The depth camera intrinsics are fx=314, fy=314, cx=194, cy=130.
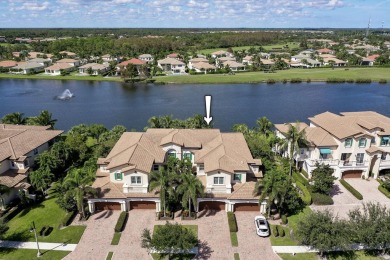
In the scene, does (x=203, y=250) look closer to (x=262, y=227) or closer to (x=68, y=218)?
(x=262, y=227)

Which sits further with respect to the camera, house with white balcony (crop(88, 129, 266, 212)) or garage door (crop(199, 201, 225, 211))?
garage door (crop(199, 201, 225, 211))

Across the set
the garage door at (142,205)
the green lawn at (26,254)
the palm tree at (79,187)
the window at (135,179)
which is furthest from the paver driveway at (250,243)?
the green lawn at (26,254)

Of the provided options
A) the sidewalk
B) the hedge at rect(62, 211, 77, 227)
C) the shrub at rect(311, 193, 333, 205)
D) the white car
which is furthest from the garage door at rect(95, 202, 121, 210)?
the shrub at rect(311, 193, 333, 205)

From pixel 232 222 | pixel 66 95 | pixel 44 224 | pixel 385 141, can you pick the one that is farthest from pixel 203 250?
pixel 66 95

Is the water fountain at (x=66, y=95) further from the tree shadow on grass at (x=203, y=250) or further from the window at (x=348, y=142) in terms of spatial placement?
the window at (x=348, y=142)

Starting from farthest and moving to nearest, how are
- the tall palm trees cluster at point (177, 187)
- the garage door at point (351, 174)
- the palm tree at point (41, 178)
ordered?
1. the garage door at point (351, 174)
2. the palm tree at point (41, 178)
3. the tall palm trees cluster at point (177, 187)

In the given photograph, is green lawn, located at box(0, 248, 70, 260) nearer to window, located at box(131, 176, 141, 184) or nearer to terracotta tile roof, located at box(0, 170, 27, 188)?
window, located at box(131, 176, 141, 184)

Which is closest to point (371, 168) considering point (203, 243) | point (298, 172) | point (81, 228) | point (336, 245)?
point (298, 172)
